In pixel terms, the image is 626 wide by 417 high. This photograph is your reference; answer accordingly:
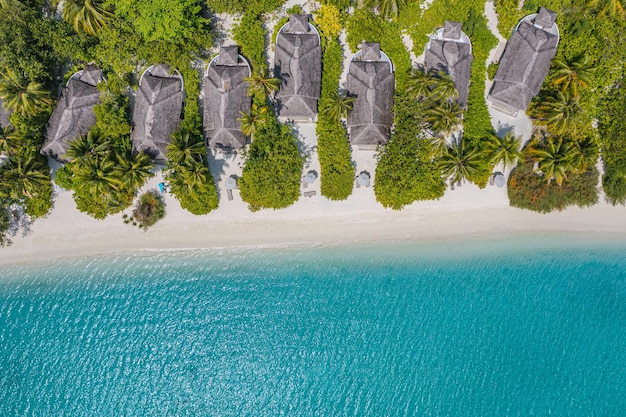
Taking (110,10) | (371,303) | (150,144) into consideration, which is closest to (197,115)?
(150,144)

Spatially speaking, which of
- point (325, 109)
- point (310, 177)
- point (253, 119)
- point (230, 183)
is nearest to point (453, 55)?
point (325, 109)

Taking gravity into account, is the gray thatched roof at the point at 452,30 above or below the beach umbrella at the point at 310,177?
above

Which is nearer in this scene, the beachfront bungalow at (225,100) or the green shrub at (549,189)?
the beachfront bungalow at (225,100)

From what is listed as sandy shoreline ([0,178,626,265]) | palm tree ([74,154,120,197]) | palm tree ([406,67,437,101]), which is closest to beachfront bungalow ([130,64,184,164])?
palm tree ([74,154,120,197])

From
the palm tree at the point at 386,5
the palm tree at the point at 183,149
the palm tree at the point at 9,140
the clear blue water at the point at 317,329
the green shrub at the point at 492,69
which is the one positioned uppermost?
the palm tree at the point at 386,5

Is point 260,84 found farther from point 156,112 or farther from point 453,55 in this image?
point 453,55

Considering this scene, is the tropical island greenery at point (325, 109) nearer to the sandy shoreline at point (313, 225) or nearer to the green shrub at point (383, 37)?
the green shrub at point (383, 37)

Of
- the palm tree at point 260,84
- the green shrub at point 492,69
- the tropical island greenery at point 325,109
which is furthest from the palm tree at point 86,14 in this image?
the green shrub at point 492,69
